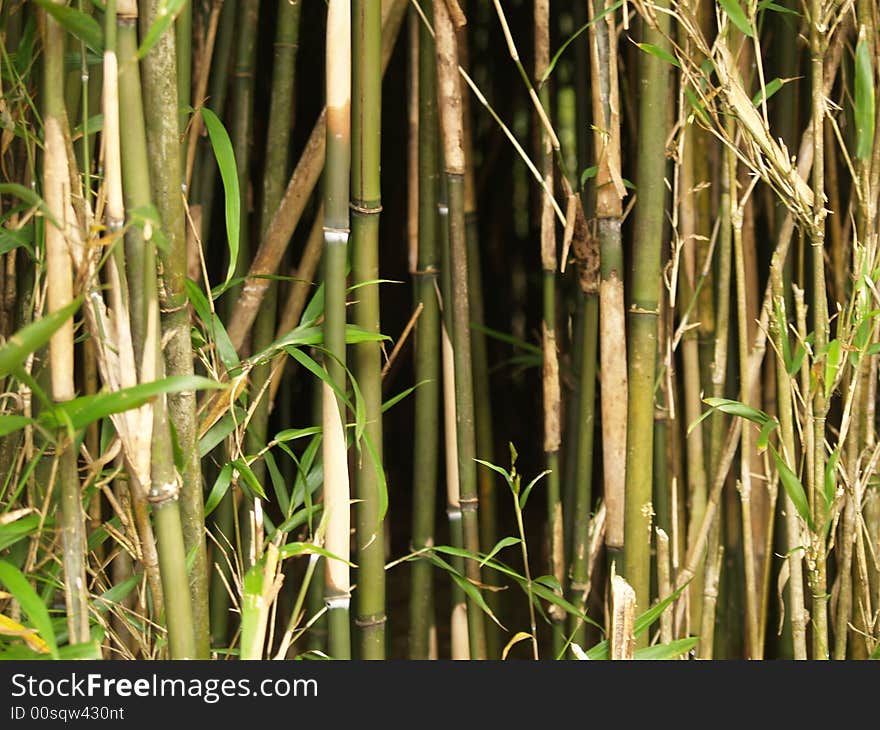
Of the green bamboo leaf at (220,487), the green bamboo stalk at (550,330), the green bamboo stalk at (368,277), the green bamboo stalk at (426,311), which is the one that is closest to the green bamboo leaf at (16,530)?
the green bamboo leaf at (220,487)

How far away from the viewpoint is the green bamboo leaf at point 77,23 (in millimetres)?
515

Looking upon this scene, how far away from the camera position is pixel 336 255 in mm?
644

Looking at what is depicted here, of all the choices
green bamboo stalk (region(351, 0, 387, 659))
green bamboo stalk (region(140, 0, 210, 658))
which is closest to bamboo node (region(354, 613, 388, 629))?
green bamboo stalk (region(351, 0, 387, 659))

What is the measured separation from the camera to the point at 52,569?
0.71m

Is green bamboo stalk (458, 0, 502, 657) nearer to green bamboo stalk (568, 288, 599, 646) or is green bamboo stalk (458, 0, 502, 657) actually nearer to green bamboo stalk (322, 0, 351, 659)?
green bamboo stalk (568, 288, 599, 646)

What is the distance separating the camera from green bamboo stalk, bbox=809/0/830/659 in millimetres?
697

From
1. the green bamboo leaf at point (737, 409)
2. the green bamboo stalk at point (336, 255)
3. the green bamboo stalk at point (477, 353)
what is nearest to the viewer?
the green bamboo stalk at point (336, 255)

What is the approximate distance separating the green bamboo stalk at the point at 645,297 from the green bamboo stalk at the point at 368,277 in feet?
0.71

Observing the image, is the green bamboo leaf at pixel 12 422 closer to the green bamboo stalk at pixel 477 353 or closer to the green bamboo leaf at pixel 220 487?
the green bamboo leaf at pixel 220 487

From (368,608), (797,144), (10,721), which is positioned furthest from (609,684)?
(797,144)

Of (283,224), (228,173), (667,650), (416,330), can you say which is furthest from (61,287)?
(667,650)

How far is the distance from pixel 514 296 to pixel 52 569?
0.93m

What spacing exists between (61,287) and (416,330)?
424mm

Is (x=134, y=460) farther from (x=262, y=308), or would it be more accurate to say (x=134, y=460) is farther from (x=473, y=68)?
(x=473, y=68)
